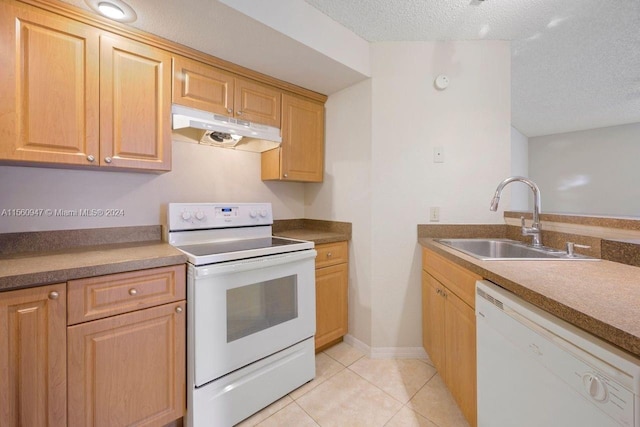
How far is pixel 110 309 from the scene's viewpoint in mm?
1097

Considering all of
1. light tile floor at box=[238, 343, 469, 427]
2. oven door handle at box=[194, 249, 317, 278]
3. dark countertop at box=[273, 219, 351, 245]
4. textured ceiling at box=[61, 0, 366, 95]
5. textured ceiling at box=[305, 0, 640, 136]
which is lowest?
light tile floor at box=[238, 343, 469, 427]

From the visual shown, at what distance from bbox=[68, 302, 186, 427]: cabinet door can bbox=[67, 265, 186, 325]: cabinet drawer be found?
35 mm

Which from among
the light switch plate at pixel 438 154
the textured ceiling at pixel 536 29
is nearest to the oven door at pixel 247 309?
the light switch plate at pixel 438 154

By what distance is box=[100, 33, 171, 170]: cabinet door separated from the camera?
133 cm

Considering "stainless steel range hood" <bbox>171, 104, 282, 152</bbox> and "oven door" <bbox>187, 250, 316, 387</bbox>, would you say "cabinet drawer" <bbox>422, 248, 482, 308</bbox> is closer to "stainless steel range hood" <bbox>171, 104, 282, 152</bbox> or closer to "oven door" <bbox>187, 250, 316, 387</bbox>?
"oven door" <bbox>187, 250, 316, 387</bbox>

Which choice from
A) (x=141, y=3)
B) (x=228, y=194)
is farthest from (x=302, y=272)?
(x=141, y=3)

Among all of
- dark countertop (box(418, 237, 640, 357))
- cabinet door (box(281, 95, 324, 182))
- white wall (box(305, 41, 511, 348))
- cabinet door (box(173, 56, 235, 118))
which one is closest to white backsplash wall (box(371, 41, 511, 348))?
white wall (box(305, 41, 511, 348))

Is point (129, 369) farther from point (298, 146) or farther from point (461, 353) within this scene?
point (298, 146)

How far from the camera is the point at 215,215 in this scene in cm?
177

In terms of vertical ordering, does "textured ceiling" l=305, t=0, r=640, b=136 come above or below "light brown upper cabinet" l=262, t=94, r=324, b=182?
above

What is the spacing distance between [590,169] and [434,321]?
4.93 metres

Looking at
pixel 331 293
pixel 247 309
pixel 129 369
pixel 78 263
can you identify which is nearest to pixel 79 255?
pixel 78 263

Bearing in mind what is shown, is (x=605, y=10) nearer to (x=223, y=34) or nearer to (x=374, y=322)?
(x=223, y=34)

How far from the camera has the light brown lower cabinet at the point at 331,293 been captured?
75.8 inches
